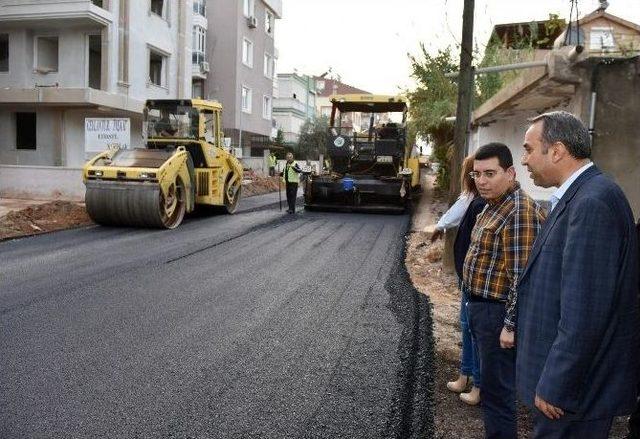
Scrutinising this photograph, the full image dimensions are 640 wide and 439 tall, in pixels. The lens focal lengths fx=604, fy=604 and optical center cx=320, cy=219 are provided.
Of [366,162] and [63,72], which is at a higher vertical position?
[63,72]

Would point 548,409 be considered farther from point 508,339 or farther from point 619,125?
point 619,125

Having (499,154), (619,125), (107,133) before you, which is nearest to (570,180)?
(499,154)

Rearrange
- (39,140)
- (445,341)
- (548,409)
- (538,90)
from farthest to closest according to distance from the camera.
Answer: (39,140)
(538,90)
(445,341)
(548,409)

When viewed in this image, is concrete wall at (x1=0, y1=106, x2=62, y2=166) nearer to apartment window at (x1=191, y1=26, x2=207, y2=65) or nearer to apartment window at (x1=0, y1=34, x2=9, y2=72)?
apartment window at (x1=0, y1=34, x2=9, y2=72)

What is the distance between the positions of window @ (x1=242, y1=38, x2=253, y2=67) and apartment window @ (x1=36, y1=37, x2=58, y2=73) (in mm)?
12855

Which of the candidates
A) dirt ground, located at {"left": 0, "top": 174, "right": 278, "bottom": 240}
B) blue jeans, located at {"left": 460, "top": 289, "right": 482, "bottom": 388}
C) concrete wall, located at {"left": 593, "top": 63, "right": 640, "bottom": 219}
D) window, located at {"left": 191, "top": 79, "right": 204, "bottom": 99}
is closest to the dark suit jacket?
blue jeans, located at {"left": 460, "top": 289, "right": 482, "bottom": 388}

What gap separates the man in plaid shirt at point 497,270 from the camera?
10.2 feet

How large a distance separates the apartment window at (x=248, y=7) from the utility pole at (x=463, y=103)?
90.6 feet

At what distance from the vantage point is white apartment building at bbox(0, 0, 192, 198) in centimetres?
2080

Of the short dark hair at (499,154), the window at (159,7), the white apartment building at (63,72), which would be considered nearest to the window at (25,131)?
the white apartment building at (63,72)

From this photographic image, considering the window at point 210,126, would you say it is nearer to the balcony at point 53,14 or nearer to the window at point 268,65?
the balcony at point 53,14

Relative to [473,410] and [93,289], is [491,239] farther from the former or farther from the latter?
[93,289]

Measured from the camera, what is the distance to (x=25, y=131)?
22.4 m

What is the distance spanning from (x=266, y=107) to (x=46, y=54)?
56.7 ft
